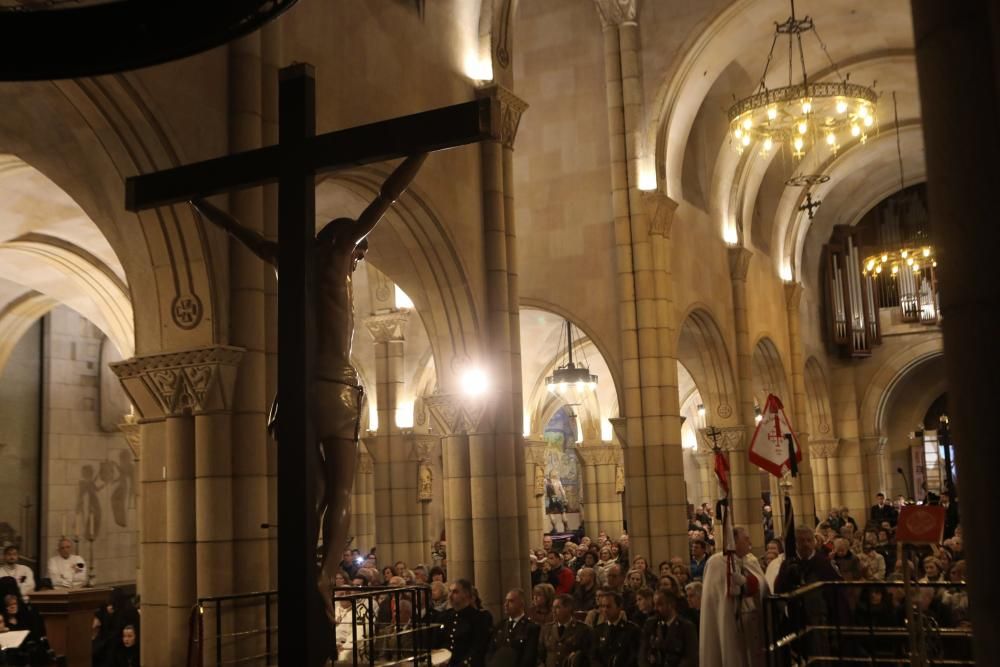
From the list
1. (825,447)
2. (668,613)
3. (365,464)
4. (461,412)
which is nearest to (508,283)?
(461,412)

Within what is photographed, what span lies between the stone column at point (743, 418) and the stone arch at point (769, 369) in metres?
2.64

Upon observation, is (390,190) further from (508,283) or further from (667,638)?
(508,283)

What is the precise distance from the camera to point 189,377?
855cm

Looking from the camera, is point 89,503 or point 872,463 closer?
point 89,503

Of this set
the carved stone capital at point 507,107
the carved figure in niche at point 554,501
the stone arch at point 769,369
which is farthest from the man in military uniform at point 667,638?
the carved figure in niche at point 554,501

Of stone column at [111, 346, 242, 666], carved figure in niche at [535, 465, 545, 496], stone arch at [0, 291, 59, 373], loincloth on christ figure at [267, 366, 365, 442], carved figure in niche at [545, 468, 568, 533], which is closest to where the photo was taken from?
loincloth on christ figure at [267, 366, 365, 442]

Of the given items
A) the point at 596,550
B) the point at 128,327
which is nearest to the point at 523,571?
the point at 596,550

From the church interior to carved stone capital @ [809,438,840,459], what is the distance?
8 cm

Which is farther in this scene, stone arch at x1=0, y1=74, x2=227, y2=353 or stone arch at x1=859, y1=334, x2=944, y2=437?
Answer: stone arch at x1=859, y1=334, x2=944, y2=437

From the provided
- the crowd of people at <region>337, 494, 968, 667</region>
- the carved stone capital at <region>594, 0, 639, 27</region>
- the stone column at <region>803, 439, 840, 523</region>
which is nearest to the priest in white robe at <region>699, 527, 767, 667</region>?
the crowd of people at <region>337, 494, 968, 667</region>

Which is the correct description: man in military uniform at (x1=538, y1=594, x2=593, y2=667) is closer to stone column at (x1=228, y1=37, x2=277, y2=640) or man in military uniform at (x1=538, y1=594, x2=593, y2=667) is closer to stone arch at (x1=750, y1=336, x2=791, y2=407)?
stone column at (x1=228, y1=37, x2=277, y2=640)

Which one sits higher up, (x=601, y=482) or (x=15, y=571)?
(x=601, y=482)

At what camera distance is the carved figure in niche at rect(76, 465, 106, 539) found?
63.7 feet

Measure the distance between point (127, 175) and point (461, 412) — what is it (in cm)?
495
